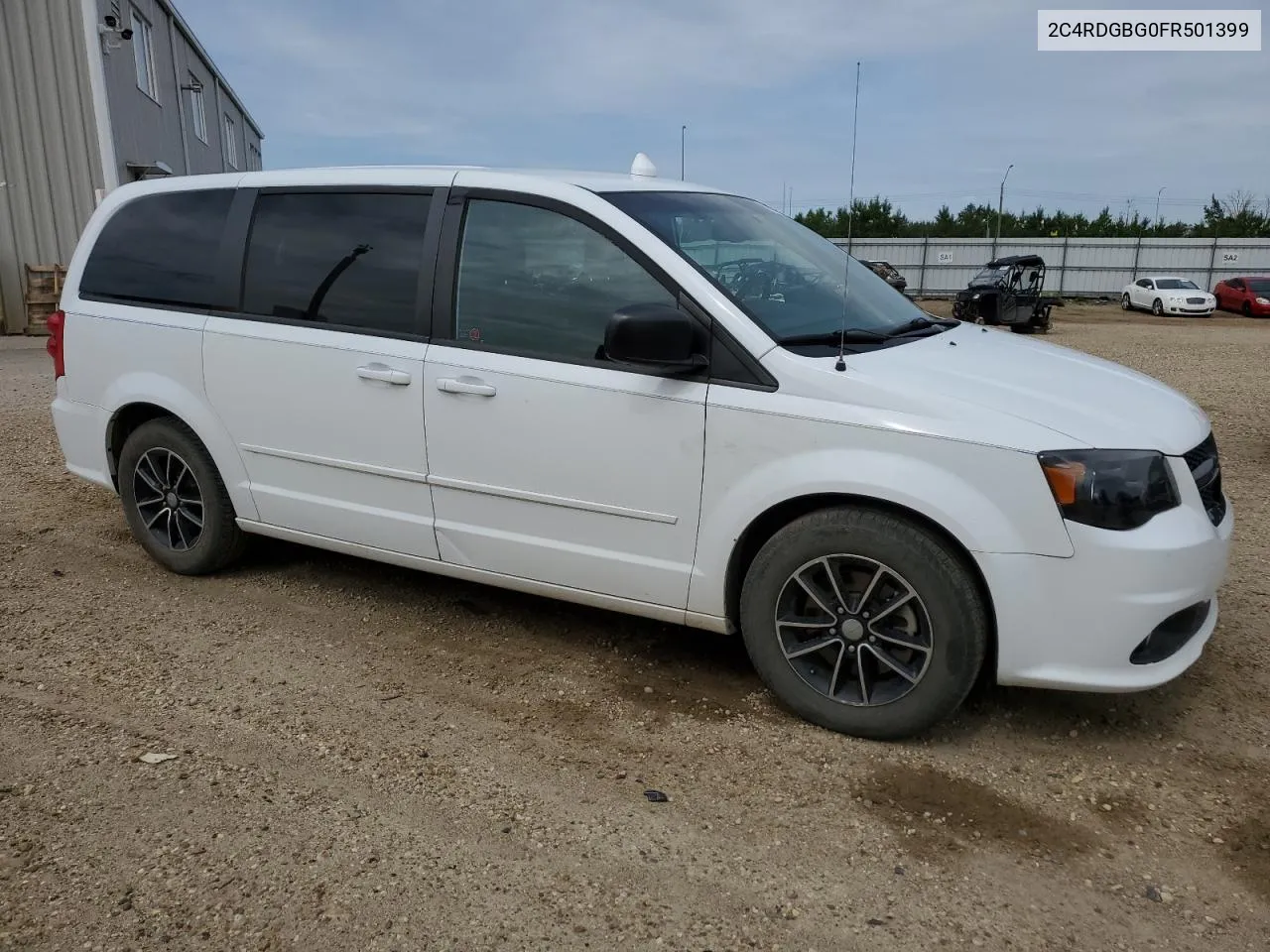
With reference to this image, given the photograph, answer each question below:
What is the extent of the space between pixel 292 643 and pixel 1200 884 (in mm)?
3337

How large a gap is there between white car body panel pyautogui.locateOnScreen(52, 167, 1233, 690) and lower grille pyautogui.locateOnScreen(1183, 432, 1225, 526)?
6 centimetres

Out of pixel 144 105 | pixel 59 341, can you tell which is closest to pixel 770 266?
pixel 59 341

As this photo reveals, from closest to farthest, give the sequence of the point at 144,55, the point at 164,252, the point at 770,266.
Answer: the point at 770,266, the point at 164,252, the point at 144,55

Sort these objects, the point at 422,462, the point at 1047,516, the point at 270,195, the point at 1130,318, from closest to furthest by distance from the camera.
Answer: the point at 1047,516 → the point at 422,462 → the point at 270,195 → the point at 1130,318

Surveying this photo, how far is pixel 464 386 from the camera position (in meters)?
3.76

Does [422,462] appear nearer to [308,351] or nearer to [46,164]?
[308,351]

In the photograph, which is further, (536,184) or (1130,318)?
(1130,318)

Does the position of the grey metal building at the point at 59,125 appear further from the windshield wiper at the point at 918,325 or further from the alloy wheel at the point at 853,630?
the alloy wheel at the point at 853,630

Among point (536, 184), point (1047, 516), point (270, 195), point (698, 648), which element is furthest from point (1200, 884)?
point (270, 195)

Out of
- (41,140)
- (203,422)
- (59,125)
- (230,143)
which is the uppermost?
(230,143)

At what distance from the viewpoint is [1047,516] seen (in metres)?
2.96

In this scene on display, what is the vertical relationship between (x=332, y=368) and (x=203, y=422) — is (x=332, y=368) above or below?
above

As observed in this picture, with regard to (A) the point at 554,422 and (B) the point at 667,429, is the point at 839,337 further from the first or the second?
(A) the point at 554,422

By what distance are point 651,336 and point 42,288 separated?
1728 centimetres
